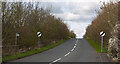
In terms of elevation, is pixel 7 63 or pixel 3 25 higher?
pixel 3 25

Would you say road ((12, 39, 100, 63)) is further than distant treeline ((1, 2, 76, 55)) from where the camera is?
No

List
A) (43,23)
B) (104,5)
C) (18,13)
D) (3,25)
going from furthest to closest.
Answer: (43,23) < (104,5) < (18,13) < (3,25)

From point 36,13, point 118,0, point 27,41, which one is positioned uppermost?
point 118,0

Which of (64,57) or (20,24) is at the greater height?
(20,24)

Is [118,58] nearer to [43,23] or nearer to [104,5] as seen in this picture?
[104,5]

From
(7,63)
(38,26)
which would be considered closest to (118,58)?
(7,63)

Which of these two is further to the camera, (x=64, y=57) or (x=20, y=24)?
(x=20, y=24)

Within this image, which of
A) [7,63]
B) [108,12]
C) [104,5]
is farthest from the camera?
[104,5]

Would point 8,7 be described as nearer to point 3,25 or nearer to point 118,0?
point 3,25

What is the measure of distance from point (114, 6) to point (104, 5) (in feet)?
9.99

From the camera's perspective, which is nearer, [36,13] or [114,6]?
[114,6]

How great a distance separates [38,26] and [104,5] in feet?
45.6

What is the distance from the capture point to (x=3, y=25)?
20125 mm

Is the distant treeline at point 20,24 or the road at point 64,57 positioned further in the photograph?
the distant treeline at point 20,24
